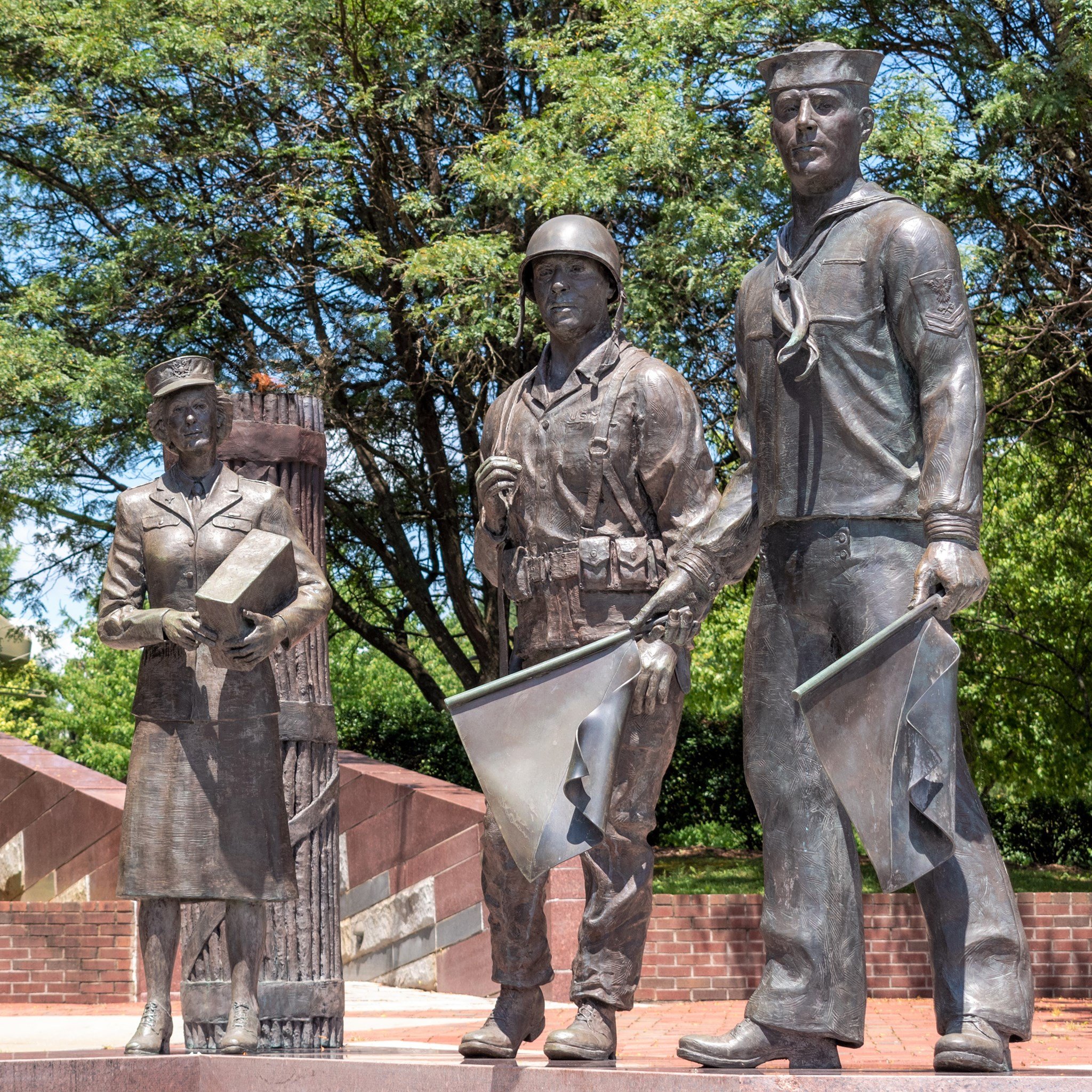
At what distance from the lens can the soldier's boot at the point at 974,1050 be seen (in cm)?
438

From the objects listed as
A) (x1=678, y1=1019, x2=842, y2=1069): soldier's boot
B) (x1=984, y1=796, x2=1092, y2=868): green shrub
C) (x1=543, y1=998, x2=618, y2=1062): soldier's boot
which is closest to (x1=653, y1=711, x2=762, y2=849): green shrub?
(x1=984, y1=796, x2=1092, y2=868): green shrub

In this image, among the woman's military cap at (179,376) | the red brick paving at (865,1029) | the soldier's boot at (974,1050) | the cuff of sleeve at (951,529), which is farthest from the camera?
the red brick paving at (865,1029)

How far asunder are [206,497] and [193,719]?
0.83 metres

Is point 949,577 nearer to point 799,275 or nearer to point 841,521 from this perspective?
point 841,521

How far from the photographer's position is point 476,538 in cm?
596

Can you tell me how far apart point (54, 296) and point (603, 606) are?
10.9 m

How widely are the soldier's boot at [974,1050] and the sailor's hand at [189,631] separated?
2.81 metres

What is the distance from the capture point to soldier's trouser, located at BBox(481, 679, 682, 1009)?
18.1 ft

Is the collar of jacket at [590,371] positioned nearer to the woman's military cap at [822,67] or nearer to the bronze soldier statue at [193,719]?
the bronze soldier statue at [193,719]

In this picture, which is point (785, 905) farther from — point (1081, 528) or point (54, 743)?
point (54, 743)

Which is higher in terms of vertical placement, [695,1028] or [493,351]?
[493,351]

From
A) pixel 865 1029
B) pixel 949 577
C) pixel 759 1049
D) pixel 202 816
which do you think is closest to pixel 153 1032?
pixel 202 816

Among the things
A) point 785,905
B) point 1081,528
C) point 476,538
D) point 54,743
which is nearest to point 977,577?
point 785,905

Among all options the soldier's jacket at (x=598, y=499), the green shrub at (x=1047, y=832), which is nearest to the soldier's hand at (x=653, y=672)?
the soldier's jacket at (x=598, y=499)
